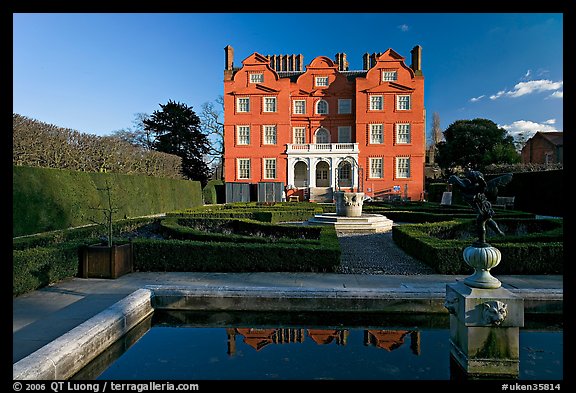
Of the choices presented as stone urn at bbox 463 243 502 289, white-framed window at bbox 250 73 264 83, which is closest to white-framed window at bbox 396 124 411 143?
white-framed window at bbox 250 73 264 83

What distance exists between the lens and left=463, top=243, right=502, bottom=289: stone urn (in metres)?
3.65

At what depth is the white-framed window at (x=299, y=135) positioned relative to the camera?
35.5m

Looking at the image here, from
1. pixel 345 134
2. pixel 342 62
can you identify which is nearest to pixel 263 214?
pixel 345 134

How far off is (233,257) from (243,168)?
88.3 ft

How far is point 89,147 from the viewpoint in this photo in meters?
20.4

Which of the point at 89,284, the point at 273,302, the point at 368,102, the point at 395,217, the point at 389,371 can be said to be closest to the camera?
the point at 389,371

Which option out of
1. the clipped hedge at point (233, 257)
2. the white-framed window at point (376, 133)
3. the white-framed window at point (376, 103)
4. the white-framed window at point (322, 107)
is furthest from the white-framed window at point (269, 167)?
the clipped hedge at point (233, 257)

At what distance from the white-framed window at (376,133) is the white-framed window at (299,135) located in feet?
22.0
